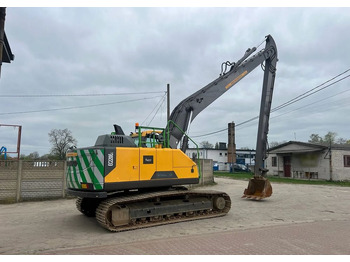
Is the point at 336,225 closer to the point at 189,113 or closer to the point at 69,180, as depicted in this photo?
the point at 189,113

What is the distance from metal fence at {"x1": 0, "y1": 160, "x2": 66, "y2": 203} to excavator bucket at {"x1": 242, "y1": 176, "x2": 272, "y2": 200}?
8.35 m

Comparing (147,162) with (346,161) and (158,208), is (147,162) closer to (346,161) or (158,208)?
(158,208)

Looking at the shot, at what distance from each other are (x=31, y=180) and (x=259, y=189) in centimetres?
973

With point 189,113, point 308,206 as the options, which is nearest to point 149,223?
point 189,113

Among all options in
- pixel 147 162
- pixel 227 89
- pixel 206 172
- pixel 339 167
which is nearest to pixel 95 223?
pixel 147 162

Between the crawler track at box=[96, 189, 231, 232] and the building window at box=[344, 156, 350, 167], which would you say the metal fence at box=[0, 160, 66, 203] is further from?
the building window at box=[344, 156, 350, 167]

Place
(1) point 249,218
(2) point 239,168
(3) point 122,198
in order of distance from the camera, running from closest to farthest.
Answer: (3) point 122,198 < (1) point 249,218 < (2) point 239,168

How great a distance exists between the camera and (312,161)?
27.5 m

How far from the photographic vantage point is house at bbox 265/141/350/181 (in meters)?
25.3

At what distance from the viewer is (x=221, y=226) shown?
7.60 metres

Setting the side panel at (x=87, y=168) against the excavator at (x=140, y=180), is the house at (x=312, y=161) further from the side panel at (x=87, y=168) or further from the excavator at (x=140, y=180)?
the side panel at (x=87, y=168)

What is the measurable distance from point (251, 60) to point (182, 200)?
7290mm

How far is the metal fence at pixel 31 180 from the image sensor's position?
11586mm

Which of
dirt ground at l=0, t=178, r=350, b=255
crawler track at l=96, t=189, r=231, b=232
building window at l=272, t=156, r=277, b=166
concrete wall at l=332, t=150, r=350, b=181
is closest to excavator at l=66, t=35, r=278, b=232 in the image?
crawler track at l=96, t=189, r=231, b=232
